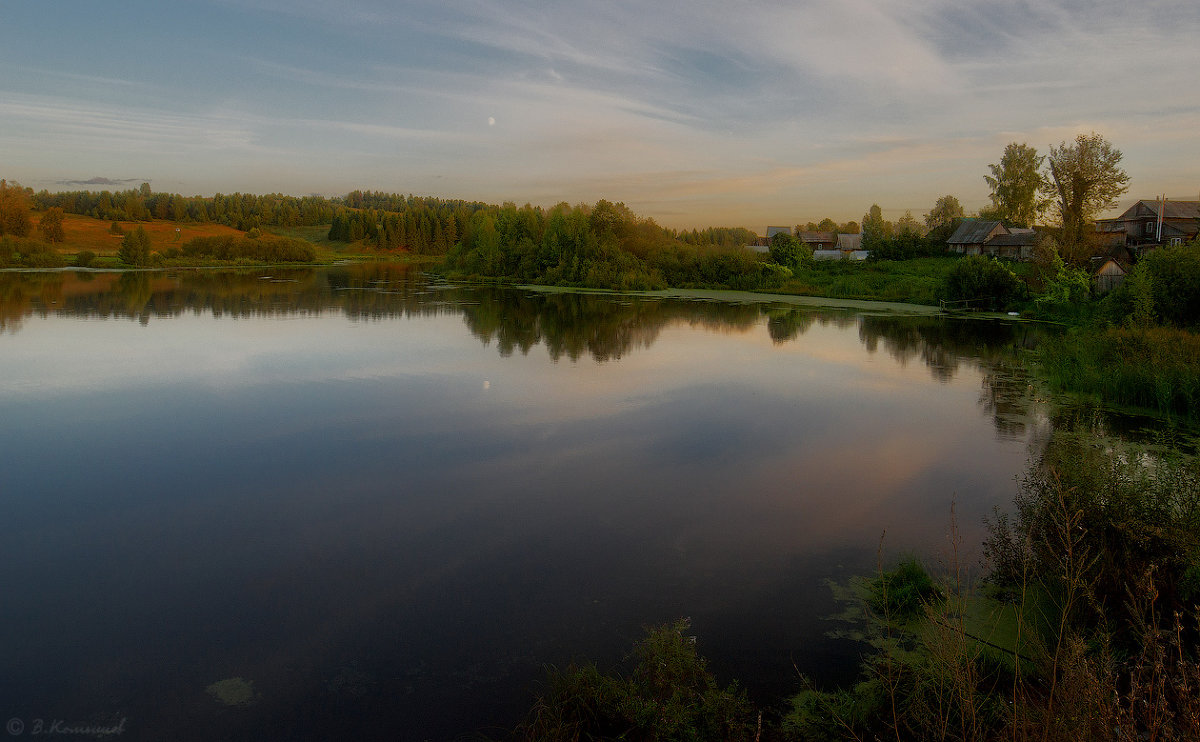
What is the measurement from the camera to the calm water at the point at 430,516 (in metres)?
4.09

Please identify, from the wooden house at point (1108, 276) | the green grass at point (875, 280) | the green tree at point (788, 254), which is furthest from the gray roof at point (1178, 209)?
the wooden house at point (1108, 276)

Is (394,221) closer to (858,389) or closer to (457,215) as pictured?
(457,215)

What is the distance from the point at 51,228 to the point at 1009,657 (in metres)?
81.9

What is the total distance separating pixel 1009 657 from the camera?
4.27m

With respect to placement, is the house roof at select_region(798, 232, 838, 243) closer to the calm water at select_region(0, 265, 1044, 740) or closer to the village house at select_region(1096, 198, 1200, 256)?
the village house at select_region(1096, 198, 1200, 256)

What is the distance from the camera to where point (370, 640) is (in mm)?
4422

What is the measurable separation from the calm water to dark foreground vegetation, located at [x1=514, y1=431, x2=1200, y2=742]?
33 centimetres

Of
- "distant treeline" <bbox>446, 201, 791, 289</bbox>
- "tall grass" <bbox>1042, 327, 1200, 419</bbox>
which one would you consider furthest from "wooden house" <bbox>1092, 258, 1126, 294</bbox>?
"distant treeline" <bbox>446, 201, 791, 289</bbox>

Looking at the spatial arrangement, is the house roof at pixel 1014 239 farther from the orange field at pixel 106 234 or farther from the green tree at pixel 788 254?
the orange field at pixel 106 234

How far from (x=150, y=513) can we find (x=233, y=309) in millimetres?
19725

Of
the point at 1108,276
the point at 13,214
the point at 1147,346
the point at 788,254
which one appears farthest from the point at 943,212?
the point at 13,214

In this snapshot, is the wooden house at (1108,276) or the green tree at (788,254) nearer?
the wooden house at (1108,276)

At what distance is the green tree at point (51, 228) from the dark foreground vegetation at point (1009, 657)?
262ft

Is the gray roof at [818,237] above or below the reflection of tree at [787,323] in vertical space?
above
